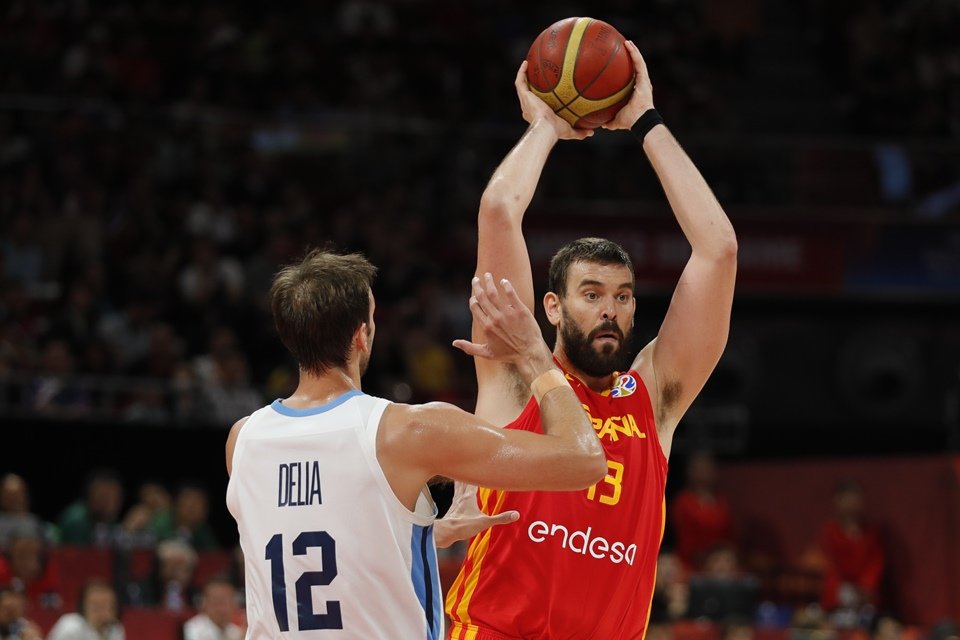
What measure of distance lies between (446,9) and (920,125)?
6650 mm

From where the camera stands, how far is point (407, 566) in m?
4.11

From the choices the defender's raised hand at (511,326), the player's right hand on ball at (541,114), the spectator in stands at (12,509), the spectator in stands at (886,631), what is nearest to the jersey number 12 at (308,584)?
the defender's raised hand at (511,326)

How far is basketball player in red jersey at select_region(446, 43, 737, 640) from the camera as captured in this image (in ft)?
15.6

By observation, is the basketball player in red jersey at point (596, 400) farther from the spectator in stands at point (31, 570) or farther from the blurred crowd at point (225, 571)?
the spectator in stands at point (31, 570)

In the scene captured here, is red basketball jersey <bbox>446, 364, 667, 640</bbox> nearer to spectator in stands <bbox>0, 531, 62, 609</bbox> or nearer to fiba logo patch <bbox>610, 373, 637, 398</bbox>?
fiba logo patch <bbox>610, 373, 637, 398</bbox>

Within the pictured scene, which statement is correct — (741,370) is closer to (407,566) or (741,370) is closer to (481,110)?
(481,110)

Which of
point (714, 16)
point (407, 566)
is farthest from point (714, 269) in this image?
point (714, 16)

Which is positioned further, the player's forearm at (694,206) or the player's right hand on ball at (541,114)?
the player's right hand on ball at (541,114)

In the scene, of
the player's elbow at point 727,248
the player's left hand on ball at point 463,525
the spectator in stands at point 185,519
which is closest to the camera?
the player's left hand on ball at point 463,525

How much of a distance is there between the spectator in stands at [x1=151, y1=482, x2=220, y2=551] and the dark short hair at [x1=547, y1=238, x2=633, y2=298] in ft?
27.2

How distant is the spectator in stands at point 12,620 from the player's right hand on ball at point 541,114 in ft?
19.4

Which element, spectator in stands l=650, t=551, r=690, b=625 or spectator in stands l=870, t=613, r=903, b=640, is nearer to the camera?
spectator in stands l=870, t=613, r=903, b=640

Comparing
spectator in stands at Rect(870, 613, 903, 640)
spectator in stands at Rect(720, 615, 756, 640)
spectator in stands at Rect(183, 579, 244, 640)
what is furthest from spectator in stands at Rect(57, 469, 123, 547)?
spectator in stands at Rect(870, 613, 903, 640)

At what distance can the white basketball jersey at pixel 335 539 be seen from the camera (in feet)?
13.3
